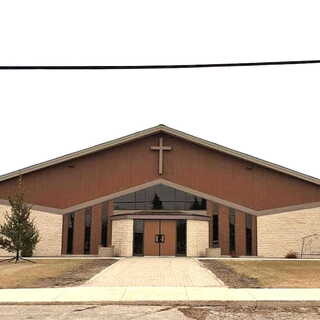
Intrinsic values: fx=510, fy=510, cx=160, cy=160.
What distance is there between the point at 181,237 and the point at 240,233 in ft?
14.3

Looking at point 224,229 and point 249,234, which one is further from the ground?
point 224,229

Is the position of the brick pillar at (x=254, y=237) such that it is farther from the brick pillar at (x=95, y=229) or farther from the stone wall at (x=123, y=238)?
the brick pillar at (x=95, y=229)

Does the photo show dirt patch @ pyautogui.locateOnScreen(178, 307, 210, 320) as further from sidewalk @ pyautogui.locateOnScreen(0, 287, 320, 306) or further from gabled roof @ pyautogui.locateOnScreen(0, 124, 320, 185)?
gabled roof @ pyautogui.locateOnScreen(0, 124, 320, 185)

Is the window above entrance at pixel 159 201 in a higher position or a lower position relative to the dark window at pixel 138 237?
higher

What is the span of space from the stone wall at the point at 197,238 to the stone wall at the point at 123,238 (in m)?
4.21

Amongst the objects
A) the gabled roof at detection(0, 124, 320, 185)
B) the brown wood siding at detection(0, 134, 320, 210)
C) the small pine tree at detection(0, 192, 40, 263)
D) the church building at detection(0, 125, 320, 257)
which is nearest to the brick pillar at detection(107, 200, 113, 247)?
the church building at detection(0, 125, 320, 257)

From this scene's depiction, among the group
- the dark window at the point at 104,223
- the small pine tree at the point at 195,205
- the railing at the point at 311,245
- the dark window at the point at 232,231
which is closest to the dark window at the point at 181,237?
the small pine tree at the point at 195,205

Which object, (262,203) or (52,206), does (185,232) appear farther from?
(52,206)

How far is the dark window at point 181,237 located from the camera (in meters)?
37.1

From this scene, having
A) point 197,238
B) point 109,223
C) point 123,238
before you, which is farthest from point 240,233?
point 109,223

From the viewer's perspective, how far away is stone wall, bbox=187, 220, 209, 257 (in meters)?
36.8

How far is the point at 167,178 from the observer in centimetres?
3875

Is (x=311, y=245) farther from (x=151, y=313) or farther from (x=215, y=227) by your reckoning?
(x=151, y=313)

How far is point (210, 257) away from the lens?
1432 inches
